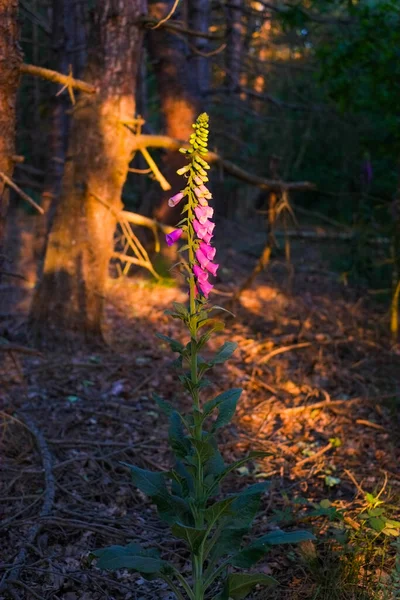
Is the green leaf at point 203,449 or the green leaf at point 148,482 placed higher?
the green leaf at point 203,449

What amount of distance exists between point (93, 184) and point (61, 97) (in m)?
4.43

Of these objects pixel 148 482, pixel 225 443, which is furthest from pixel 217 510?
pixel 225 443

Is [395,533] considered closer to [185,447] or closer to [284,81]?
[185,447]

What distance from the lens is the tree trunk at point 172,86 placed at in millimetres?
10273

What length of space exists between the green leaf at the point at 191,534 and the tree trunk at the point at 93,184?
453 centimetres

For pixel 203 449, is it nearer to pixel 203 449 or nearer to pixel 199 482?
pixel 203 449

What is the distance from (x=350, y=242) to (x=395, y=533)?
7.01 metres

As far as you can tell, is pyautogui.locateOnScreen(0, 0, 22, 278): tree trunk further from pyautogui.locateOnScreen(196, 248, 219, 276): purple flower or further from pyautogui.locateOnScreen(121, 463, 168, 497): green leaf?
pyautogui.locateOnScreen(121, 463, 168, 497): green leaf

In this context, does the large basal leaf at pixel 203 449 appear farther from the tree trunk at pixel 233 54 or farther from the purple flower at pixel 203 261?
the tree trunk at pixel 233 54

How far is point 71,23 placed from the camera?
11.2 metres

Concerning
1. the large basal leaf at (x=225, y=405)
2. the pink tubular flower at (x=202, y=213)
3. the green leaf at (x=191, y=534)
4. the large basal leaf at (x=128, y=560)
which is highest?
the pink tubular flower at (x=202, y=213)

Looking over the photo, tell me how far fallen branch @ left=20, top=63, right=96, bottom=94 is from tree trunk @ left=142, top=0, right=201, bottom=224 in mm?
3713

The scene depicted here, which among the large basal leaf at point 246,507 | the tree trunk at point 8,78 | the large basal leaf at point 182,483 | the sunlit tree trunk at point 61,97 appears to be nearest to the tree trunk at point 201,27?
the sunlit tree trunk at point 61,97

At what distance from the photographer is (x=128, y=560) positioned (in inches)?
110
